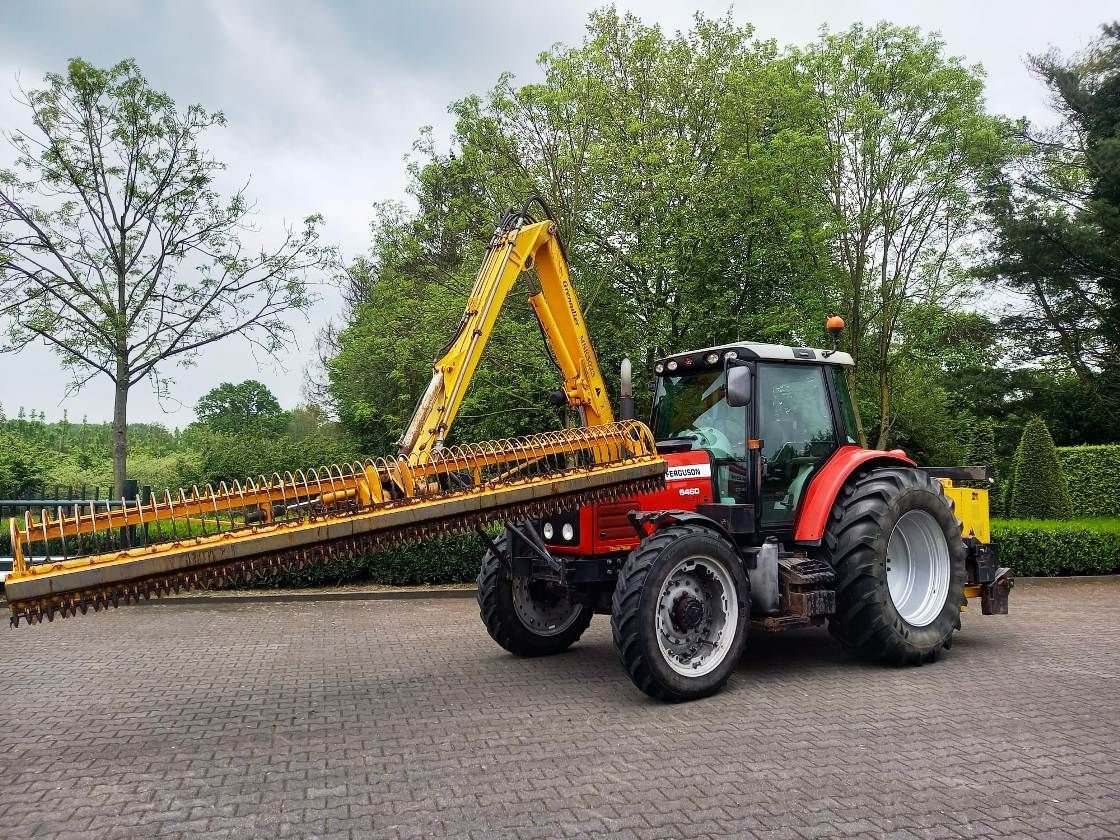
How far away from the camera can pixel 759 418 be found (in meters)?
6.79

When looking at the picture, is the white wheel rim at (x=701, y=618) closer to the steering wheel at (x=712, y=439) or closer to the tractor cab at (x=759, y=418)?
the tractor cab at (x=759, y=418)

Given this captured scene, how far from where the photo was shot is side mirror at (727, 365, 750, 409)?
245 inches

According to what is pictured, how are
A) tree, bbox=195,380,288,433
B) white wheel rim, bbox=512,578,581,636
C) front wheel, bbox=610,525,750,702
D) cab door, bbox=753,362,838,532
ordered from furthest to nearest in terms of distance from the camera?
tree, bbox=195,380,288,433 < white wheel rim, bbox=512,578,581,636 < cab door, bbox=753,362,838,532 < front wheel, bbox=610,525,750,702

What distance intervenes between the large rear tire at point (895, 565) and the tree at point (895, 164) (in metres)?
7.40

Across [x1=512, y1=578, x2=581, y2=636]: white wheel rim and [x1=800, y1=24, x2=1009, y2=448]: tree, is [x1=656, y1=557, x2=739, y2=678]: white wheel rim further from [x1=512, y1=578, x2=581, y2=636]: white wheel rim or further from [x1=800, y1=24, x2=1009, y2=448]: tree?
[x1=800, y1=24, x2=1009, y2=448]: tree

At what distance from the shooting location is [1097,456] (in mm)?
17844

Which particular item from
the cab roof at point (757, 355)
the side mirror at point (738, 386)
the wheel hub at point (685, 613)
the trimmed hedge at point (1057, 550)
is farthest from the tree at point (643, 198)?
the wheel hub at point (685, 613)

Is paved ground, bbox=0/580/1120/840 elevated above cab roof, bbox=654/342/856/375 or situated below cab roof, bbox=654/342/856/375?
below

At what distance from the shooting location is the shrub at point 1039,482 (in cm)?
1492

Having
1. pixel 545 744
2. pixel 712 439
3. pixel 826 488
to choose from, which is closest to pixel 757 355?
pixel 712 439

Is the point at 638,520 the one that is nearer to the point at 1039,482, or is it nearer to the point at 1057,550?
the point at 1057,550

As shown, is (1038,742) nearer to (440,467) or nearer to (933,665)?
(933,665)

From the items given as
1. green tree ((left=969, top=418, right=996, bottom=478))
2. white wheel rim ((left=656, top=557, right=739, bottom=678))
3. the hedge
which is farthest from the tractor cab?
green tree ((left=969, top=418, right=996, bottom=478))

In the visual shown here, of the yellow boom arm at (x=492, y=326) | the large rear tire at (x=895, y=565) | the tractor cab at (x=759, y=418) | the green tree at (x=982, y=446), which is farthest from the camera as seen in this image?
the green tree at (x=982, y=446)
